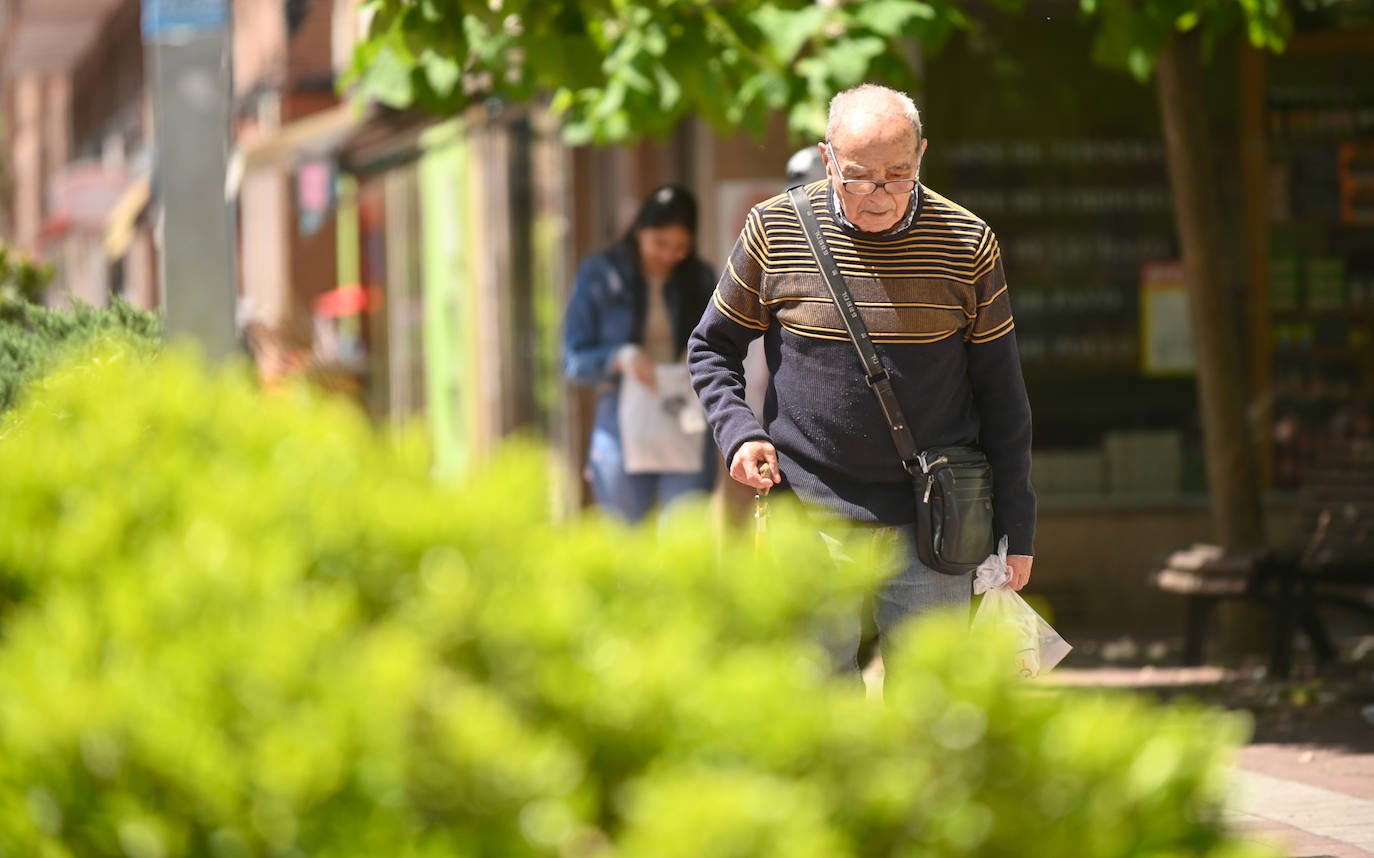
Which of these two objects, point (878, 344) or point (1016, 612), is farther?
point (1016, 612)

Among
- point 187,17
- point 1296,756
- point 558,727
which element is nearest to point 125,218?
point 1296,756

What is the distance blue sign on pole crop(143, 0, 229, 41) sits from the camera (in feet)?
16.1

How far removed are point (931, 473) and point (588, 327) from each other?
413 centimetres

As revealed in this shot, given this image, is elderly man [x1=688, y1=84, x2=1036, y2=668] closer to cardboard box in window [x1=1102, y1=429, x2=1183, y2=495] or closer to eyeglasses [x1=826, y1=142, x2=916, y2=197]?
eyeglasses [x1=826, y1=142, x2=916, y2=197]

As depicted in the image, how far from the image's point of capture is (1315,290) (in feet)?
37.4

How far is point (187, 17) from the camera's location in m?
4.93

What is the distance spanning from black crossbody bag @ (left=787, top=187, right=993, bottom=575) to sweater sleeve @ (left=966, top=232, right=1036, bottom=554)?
0.10 m

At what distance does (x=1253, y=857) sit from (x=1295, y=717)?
609cm

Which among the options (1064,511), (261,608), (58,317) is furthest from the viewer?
(1064,511)

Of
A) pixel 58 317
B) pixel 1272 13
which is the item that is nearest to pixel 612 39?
pixel 1272 13

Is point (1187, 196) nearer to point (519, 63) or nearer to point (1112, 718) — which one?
point (519, 63)

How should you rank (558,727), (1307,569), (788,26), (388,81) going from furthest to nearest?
1. (1307,569)
2. (388,81)
3. (788,26)
4. (558,727)

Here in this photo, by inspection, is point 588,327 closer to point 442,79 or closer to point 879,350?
point 442,79

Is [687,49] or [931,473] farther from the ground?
[687,49]
